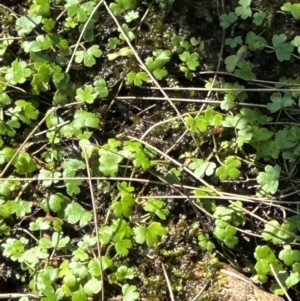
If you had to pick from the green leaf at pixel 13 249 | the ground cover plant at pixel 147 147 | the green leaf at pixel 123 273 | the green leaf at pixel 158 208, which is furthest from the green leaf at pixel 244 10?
the green leaf at pixel 13 249

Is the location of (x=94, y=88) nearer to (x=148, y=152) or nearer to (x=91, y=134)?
(x=91, y=134)

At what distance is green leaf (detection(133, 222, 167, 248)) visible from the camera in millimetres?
2092

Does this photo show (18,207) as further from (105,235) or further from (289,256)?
(289,256)

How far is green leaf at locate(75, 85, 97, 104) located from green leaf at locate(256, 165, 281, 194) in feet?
2.35

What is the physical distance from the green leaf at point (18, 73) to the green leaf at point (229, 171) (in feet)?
2.79

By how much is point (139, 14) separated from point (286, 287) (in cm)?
125

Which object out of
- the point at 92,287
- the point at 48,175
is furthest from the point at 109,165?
the point at 92,287

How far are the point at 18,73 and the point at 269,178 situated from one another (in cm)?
107

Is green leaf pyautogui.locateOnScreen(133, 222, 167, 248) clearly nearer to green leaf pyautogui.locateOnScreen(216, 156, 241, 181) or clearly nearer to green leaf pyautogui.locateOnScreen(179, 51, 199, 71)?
green leaf pyautogui.locateOnScreen(216, 156, 241, 181)

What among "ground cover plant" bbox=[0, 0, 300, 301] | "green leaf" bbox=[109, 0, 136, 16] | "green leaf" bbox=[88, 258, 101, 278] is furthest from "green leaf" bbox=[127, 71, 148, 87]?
"green leaf" bbox=[88, 258, 101, 278]

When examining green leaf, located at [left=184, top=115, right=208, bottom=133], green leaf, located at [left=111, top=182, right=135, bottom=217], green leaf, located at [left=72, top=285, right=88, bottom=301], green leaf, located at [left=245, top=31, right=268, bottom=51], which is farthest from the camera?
green leaf, located at [left=245, top=31, right=268, bottom=51]

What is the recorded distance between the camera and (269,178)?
2158 millimetres

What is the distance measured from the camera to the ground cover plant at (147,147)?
6.91ft

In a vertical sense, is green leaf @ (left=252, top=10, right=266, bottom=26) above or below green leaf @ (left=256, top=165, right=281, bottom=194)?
above
